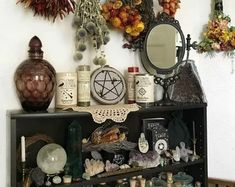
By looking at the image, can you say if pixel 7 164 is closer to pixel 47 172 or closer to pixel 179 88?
pixel 47 172

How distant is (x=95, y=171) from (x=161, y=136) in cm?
44

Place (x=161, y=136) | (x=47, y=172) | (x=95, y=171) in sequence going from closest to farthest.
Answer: (x=47, y=172), (x=95, y=171), (x=161, y=136)

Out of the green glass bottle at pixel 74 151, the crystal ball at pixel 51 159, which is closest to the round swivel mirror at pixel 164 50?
the green glass bottle at pixel 74 151

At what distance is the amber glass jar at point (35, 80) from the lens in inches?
51.0

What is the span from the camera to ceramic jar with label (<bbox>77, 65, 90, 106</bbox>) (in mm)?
1444

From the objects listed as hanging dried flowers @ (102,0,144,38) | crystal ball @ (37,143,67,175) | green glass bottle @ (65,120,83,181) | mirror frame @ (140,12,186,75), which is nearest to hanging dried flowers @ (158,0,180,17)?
mirror frame @ (140,12,186,75)

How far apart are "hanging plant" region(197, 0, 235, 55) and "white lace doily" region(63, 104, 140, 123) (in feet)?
2.58

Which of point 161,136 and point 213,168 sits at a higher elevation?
point 161,136

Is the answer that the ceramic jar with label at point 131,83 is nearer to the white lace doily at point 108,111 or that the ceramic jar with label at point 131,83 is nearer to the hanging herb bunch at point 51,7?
the white lace doily at point 108,111

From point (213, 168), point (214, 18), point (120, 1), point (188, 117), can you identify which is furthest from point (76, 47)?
point (213, 168)

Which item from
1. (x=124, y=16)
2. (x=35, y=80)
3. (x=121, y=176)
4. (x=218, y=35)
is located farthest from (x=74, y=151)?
(x=218, y=35)

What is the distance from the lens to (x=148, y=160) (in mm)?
1581

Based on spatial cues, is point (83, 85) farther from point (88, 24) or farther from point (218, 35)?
point (218, 35)

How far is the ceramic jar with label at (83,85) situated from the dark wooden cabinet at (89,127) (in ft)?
0.23
